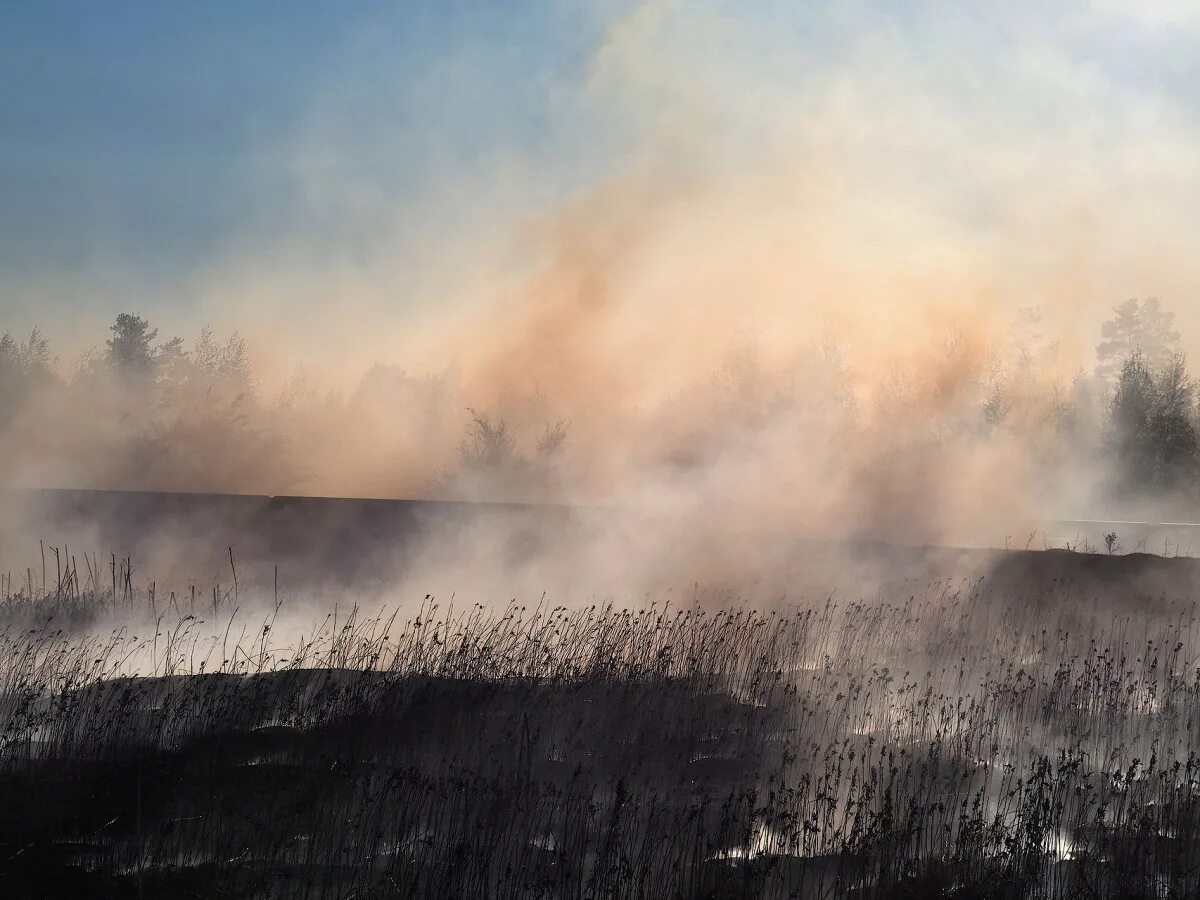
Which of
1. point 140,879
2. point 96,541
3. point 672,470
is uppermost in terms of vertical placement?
point 672,470

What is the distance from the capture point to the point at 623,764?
10141 millimetres

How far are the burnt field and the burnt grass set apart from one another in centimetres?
4

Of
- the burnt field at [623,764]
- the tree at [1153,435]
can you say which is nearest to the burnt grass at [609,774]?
the burnt field at [623,764]

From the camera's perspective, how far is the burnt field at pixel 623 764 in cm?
776

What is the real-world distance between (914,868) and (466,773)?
3814 mm

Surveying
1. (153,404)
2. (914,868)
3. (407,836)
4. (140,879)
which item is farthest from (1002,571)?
(153,404)

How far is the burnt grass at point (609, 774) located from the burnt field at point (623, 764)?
0.04 m

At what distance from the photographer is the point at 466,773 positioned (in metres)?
9.38

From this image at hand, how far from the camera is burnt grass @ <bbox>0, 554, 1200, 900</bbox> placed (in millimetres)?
7727

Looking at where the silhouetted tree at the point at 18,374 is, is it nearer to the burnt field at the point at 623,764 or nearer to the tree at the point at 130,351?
the tree at the point at 130,351

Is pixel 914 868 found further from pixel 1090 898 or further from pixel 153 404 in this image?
pixel 153 404

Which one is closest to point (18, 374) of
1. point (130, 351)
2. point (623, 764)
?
point (130, 351)

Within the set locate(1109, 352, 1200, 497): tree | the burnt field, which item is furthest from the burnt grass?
locate(1109, 352, 1200, 497): tree

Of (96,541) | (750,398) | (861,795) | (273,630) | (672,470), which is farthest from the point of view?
(750,398)
